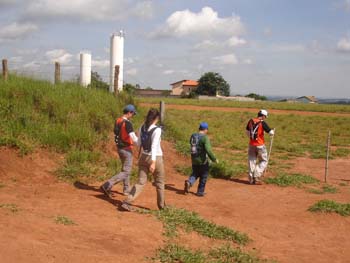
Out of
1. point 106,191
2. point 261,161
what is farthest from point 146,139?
point 261,161

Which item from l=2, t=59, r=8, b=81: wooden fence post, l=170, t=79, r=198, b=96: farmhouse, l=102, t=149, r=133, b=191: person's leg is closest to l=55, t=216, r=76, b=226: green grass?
l=102, t=149, r=133, b=191: person's leg

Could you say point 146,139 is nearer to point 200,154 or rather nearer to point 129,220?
point 129,220

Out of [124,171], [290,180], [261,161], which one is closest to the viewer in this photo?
[124,171]

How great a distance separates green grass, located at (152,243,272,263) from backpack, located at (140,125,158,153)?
164cm

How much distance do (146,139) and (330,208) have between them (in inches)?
146

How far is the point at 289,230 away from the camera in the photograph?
6738 millimetres

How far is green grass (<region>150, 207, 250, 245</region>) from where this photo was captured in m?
6.07

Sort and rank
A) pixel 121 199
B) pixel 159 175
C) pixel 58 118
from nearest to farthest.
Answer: pixel 159 175
pixel 121 199
pixel 58 118

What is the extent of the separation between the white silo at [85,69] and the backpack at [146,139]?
812 centimetres

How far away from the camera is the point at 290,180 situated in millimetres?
10258

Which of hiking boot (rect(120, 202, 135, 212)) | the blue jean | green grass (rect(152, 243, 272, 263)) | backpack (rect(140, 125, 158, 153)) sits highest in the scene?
backpack (rect(140, 125, 158, 153))

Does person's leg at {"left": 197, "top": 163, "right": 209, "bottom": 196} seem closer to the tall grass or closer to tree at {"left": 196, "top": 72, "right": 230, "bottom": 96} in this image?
the tall grass

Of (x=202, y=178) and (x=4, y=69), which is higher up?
(x=4, y=69)

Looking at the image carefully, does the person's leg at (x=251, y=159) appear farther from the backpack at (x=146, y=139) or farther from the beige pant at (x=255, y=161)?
the backpack at (x=146, y=139)
